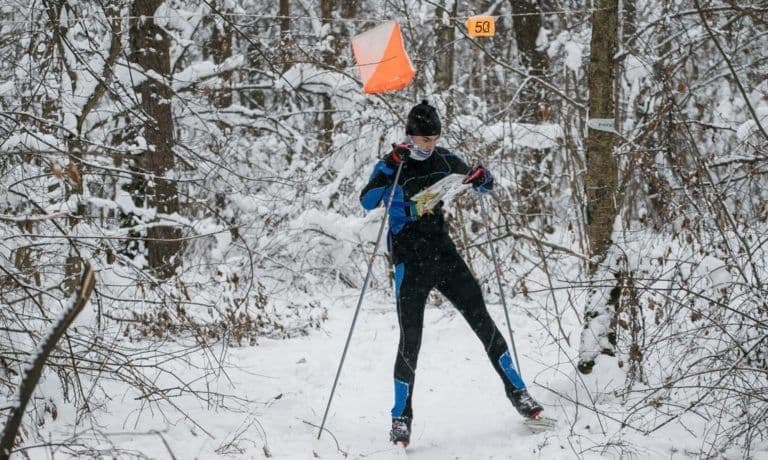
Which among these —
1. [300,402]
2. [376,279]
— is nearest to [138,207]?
[376,279]

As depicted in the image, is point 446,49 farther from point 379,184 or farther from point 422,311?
point 422,311

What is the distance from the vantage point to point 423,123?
4465 millimetres

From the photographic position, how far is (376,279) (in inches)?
364

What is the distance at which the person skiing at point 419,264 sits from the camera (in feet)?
14.4

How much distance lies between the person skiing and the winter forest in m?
0.27

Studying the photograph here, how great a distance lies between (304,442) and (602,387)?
2.01m

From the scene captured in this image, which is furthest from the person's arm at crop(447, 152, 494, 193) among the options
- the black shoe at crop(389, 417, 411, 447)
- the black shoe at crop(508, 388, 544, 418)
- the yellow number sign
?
the yellow number sign

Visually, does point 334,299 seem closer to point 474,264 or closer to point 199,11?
point 474,264

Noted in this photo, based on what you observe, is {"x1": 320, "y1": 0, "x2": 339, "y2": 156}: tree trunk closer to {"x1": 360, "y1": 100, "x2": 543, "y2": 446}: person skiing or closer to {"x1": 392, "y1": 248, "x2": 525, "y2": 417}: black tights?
{"x1": 360, "y1": 100, "x2": 543, "y2": 446}: person skiing

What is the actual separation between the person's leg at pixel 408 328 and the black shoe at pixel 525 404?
638 mm

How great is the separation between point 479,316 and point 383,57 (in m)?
2.95

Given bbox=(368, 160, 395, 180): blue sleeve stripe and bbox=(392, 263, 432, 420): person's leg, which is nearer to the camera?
bbox=(392, 263, 432, 420): person's leg

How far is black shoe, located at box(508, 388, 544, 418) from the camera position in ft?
14.1

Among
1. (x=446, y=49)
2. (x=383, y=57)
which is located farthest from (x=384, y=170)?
(x=446, y=49)
